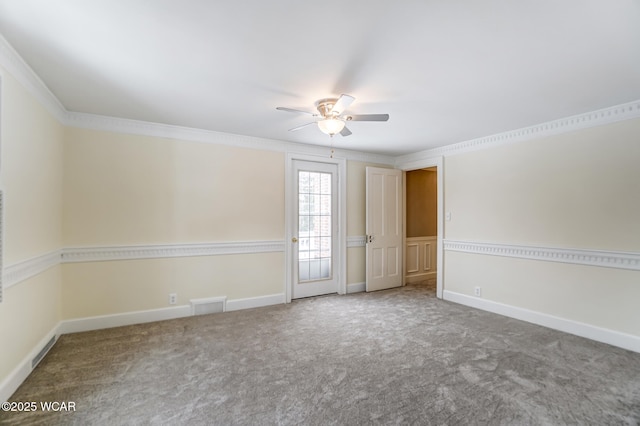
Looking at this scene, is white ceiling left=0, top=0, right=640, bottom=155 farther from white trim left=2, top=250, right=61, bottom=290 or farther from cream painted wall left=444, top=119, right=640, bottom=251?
white trim left=2, top=250, right=61, bottom=290

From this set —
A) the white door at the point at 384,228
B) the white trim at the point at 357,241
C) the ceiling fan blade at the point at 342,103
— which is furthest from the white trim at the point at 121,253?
the ceiling fan blade at the point at 342,103

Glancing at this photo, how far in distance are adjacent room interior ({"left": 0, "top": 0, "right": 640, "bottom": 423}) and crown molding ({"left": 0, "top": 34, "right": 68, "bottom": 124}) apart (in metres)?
0.02

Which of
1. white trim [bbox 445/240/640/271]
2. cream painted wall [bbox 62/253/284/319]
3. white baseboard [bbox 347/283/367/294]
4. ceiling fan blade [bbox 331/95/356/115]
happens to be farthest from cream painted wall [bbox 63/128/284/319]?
white trim [bbox 445/240/640/271]

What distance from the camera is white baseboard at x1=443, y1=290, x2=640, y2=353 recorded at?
3.03 meters

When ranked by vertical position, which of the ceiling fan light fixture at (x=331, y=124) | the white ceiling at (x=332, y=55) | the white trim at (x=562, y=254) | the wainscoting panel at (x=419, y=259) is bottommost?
the wainscoting panel at (x=419, y=259)

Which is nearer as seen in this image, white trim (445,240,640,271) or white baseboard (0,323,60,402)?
white baseboard (0,323,60,402)

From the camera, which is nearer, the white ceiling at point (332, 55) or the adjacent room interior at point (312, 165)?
the white ceiling at point (332, 55)

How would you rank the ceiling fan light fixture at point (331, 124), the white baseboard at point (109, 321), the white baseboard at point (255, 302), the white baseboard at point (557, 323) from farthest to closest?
the white baseboard at point (255, 302), the white baseboard at point (557, 323), the ceiling fan light fixture at point (331, 124), the white baseboard at point (109, 321)

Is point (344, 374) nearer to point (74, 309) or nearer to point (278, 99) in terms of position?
point (278, 99)

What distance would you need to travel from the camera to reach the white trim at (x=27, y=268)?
7.12ft

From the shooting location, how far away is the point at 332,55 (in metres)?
2.13

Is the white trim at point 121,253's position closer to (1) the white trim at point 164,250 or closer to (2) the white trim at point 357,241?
(1) the white trim at point 164,250

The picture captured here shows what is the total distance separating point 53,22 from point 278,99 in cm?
163

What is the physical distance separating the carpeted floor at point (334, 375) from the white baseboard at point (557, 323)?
0.41ft
